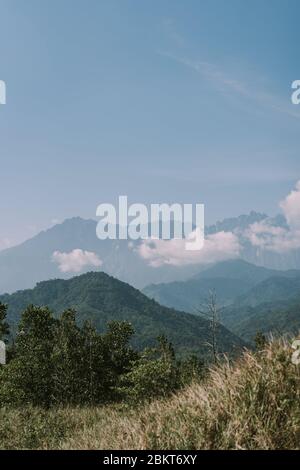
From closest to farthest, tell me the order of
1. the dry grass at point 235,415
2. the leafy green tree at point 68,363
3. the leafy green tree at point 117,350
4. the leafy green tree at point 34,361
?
1. the dry grass at point 235,415
2. the leafy green tree at point 34,361
3. the leafy green tree at point 68,363
4. the leafy green tree at point 117,350

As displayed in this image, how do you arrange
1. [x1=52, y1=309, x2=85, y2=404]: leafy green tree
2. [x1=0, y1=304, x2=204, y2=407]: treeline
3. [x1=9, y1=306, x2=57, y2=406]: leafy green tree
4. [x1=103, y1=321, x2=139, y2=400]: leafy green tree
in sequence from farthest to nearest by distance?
[x1=103, y1=321, x2=139, y2=400]: leafy green tree → [x1=52, y1=309, x2=85, y2=404]: leafy green tree → [x1=0, y1=304, x2=204, y2=407]: treeline → [x1=9, y1=306, x2=57, y2=406]: leafy green tree

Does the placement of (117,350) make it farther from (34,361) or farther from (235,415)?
(235,415)

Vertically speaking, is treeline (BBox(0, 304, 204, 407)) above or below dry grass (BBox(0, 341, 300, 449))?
below

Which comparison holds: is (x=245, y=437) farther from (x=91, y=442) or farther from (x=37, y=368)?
(x=37, y=368)

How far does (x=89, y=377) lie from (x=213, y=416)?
60.6m

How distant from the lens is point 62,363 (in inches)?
2400

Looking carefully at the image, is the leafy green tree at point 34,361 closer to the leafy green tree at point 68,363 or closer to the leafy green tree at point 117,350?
the leafy green tree at point 68,363

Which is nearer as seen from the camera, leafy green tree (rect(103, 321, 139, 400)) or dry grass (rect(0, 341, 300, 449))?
dry grass (rect(0, 341, 300, 449))

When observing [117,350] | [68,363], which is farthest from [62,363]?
[117,350]

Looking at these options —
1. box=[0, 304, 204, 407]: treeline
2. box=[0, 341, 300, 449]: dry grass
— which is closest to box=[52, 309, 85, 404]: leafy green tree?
box=[0, 304, 204, 407]: treeline

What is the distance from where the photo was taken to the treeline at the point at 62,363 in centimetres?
5312

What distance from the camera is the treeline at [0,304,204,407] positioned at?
53125 millimetres

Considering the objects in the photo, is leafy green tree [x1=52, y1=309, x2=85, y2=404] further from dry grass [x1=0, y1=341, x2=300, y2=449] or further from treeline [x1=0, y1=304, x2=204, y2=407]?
dry grass [x1=0, y1=341, x2=300, y2=449]

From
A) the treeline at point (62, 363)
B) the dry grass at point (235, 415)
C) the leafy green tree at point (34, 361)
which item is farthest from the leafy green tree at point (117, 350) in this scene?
the dry grass at point (235, 415)
